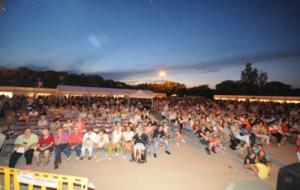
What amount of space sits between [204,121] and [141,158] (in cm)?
613

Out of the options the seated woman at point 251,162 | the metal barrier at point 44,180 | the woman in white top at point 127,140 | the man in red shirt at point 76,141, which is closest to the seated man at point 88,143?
the man in red shirt at point 76,141

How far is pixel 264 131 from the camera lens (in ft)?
41.9

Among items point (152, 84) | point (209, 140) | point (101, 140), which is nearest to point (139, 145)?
point (101, 140)

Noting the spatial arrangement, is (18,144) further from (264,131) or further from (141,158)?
(264,131)

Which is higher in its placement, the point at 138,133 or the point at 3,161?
the point at 138,133

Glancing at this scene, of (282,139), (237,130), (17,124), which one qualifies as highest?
(17,124)

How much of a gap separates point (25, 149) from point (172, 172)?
16.7ft

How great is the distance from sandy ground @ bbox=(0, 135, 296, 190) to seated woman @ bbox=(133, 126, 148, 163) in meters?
0.40

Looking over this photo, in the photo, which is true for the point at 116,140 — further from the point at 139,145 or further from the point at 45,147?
the point at 45,147

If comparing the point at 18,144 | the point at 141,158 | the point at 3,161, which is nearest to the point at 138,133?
the point at 141,158

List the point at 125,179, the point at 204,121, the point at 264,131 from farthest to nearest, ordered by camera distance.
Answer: the point at 204,121
the point at 264,131
the point at 125,179

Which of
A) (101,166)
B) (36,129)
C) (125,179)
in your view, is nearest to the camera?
(125,179)

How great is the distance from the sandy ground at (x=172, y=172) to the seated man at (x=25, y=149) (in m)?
0.54

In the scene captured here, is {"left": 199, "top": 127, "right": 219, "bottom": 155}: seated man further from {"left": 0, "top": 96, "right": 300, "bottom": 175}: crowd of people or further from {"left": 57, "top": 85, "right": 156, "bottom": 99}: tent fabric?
{"left": 57, "top": 85, "right": 156, "bottom": 99}: tent fabric
